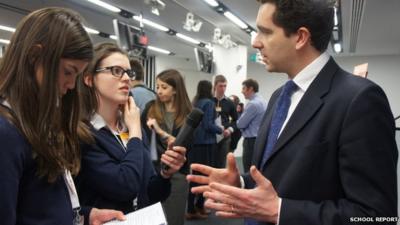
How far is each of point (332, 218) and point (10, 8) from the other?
6.92m

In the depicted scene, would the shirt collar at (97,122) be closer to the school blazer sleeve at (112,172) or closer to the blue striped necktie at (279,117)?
the school blazer sleeve at (112,172)

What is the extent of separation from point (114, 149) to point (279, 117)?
0.68 metres

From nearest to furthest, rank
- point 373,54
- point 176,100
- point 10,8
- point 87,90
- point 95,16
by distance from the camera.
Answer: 1. point 87,90
2. point 176,100
3. point 10,8
4. point 95,16
5. point 373,54

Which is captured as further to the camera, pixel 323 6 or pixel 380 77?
pixel 380 77

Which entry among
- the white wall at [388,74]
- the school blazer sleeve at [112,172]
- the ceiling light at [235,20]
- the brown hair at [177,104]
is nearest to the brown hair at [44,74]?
the school blazer sleeve at [112,172]

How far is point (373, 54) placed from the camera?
Result: 12.2m

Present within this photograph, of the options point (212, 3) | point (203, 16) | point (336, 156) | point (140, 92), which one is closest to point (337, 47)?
point (203, 16)

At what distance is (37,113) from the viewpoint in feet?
3.06

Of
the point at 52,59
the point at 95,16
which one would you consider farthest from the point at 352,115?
the point at 95,16

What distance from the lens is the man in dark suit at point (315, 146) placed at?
97 cm

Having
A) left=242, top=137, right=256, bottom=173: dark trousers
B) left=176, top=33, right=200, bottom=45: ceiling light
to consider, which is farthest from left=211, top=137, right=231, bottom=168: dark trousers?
left=176, top=33, right=200, bottom=45: ceiling light

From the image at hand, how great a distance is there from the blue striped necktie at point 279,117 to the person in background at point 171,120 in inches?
57.1

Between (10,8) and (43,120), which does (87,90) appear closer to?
(43,120)

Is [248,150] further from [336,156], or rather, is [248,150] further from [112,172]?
[336,156]
